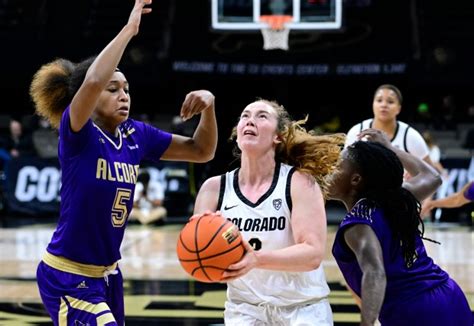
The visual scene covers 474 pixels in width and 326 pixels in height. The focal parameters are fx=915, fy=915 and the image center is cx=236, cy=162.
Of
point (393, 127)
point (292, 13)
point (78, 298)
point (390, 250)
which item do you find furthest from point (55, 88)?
point (292, 13)

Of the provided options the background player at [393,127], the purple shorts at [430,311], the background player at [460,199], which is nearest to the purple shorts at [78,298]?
the purple shorts at [430,311]

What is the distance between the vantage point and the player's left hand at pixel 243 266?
11.2 ft

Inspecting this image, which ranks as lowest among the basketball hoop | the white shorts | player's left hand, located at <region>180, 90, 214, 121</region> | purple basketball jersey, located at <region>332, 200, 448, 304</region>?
the white shorts

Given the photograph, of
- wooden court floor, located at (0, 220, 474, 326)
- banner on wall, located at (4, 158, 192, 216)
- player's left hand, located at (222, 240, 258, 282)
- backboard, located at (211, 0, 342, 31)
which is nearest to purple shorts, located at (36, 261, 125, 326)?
player's left hand, located at (222, 240, 258, 282)

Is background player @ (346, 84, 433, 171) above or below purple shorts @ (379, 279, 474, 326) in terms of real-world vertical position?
above

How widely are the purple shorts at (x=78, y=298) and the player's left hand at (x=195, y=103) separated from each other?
0.83 metres

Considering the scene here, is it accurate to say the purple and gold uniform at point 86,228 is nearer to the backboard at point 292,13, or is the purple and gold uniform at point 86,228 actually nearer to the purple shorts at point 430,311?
the purple shorts at point 430,311

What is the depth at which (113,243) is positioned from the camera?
406 centimetres

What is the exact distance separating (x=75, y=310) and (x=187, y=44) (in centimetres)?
1505

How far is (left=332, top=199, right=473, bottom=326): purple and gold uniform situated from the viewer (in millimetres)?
3580

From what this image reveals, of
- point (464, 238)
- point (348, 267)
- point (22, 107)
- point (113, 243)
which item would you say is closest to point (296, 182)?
point (348, 267)

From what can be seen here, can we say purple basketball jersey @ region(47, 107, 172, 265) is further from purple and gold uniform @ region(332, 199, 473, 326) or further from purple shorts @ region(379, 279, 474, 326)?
purple shorts @ region(379, 279, 474, 326)

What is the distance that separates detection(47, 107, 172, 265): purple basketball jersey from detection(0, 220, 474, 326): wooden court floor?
2862 mm

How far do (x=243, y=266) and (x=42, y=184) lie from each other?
1252 centimetres
